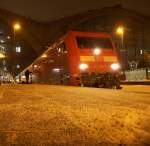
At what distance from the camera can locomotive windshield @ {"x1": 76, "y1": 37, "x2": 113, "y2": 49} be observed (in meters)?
24.5

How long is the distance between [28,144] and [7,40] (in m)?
80.5

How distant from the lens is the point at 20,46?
86.4m

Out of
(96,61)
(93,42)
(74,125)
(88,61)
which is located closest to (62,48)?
(93,42)

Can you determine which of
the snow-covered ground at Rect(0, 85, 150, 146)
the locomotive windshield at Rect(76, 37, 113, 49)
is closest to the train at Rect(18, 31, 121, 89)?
the locomotive windshield at Rect(76, 37, 113, 49)

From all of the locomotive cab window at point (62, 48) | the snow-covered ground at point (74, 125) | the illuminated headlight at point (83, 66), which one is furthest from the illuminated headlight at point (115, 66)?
the snow-covered ground at point (74, 125)

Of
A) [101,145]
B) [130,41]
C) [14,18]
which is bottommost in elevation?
[101,145]

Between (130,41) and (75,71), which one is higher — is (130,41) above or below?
above

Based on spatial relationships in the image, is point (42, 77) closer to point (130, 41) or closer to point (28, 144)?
point (28, 144)

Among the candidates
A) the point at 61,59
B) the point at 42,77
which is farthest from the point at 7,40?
the point at 61,59

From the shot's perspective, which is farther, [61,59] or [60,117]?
[61,59]

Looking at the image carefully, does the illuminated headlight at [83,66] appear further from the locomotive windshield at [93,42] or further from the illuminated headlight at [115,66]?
the illuminated headlight at [115,66]

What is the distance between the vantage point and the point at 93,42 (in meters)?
25.0

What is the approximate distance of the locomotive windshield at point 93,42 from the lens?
80.3 ft

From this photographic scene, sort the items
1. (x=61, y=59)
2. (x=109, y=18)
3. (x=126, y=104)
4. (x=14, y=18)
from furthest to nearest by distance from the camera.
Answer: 1. (x=14, y=18)
2. (x=109, y=18)
3. (x=61, y=59)
4. (x=126, y=104)
